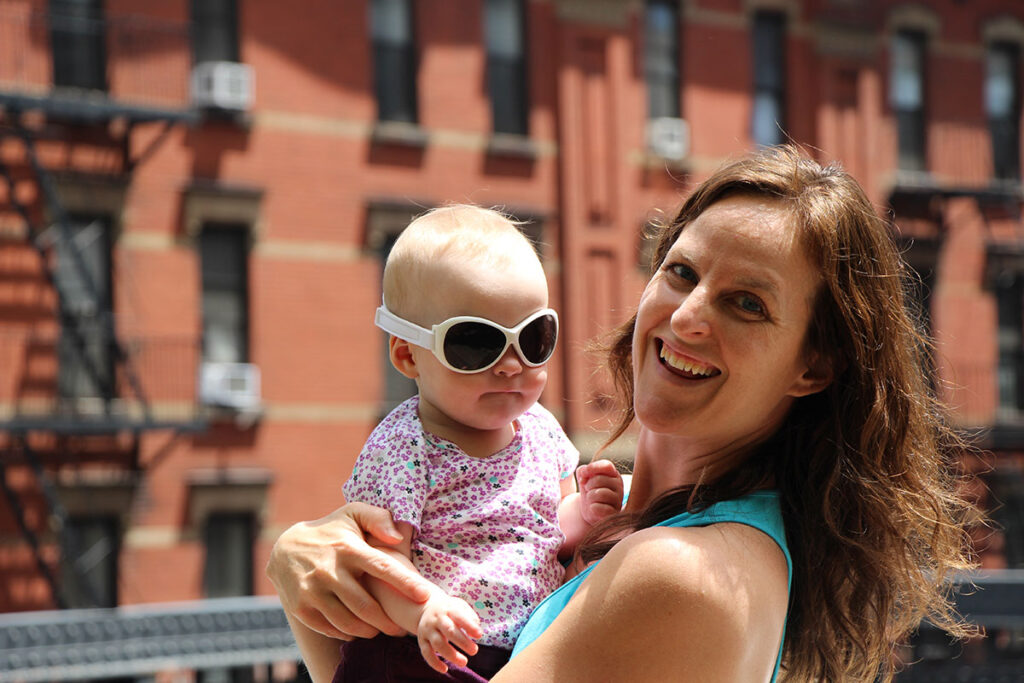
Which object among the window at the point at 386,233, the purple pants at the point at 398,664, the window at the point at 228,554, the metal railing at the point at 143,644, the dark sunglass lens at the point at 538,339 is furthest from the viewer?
the window at the point at 386,233

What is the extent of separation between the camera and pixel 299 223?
55.6 feet

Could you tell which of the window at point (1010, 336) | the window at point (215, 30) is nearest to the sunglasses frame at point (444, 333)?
the window at point (215, 30)

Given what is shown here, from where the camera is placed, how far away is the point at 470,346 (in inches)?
98.0

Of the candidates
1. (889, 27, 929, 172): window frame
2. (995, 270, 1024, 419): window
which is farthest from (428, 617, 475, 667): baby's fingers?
Result: (995, 270, 1024, 419): window

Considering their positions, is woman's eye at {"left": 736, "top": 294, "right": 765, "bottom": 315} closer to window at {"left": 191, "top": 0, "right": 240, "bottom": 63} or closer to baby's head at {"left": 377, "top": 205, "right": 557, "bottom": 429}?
baby's head at {"left": 377, "top": 205, "right": 557, "bottom": 429}

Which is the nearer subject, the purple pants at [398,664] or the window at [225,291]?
the purple pants at [398,664]

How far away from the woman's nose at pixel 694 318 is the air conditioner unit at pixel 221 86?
579 inches

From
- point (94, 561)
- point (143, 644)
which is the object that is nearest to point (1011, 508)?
point (94, 561)

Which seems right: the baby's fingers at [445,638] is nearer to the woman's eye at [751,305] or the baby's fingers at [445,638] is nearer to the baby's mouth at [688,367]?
the baby's mouth at [688,367]

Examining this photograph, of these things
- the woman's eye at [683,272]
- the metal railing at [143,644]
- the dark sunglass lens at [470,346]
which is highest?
the woman's eye at [683,272]

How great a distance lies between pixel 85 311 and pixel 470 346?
1401 centimetres

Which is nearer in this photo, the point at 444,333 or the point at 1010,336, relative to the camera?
the point at 444,333

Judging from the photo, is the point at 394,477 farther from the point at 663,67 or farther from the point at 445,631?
the point at 663,67

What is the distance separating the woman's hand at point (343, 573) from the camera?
2.26 m
